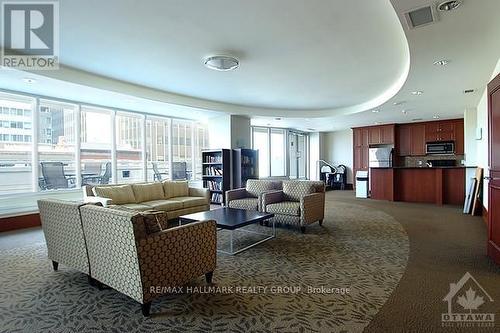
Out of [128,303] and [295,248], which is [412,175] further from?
[128,303]

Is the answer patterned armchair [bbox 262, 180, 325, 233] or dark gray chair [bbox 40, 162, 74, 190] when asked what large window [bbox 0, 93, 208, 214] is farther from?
patterned armchair [bbox 262, 180, 325, 233]

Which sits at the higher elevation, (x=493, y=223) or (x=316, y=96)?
(x=316, y=96)

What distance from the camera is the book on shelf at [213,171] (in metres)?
7.78

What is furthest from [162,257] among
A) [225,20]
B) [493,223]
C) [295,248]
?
[493,223]

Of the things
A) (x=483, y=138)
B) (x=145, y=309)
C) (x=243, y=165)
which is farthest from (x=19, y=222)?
(x=483, y=138)

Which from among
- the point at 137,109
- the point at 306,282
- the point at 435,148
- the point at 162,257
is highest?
the point at 137,109

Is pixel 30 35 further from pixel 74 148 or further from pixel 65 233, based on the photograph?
pixel 74 148

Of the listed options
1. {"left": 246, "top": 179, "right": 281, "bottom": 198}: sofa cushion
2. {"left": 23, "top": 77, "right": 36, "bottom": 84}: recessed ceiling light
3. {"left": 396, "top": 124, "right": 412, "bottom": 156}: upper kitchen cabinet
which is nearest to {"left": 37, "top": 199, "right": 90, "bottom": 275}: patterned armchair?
{"left": 23, "top": 77, "right": 36, "bottom": 84}: recessed ceiling light

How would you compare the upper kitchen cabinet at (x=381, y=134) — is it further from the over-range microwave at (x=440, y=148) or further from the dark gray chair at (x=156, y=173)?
the dark gray chair at (x=156, y=173)

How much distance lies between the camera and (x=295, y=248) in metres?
3.86

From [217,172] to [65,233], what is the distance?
5.08 meters

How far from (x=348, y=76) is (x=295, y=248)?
126 inches

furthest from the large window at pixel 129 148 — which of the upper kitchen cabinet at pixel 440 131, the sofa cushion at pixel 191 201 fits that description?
the upper kitchen cabinet at pixel 440 131

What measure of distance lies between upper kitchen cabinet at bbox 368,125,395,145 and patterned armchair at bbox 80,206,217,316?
896 cm
